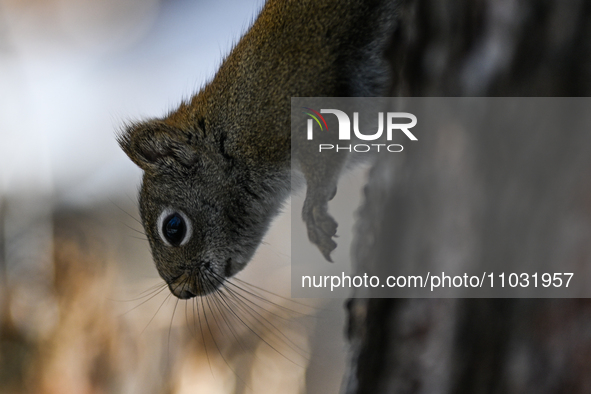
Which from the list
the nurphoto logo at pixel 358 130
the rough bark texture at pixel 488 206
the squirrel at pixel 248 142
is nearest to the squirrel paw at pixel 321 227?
the squirrel at pixel 248 142

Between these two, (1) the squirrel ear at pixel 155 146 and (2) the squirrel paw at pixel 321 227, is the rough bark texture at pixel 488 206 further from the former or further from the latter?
(1) the squirrel ear at pixel 155 146

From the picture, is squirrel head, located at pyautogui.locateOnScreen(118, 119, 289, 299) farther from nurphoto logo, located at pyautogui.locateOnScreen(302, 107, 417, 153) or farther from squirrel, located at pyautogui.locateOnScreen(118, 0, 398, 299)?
nurphoto logo, located at pyautogui.locateOnScreen(302, 107, 417, 153)

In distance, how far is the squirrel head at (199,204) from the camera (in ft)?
3.32

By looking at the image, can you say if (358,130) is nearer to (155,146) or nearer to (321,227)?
(321,227)

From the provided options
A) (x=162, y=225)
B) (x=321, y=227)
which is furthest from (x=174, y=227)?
(x=321, y=227)

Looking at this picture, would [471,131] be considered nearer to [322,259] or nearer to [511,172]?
[511,172]

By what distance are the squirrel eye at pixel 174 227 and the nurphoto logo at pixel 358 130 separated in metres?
0.38

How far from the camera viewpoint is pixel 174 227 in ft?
3.49

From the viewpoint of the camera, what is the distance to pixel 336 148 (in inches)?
32.7

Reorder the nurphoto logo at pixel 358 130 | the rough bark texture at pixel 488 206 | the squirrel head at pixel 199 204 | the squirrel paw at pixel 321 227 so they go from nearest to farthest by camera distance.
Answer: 1. the rough bark texture at pixel 488 206
2. the nurphoto logo at pixel 358 130
3. the squirrel paw at pixel 321 227
4. the squirrel head at pixel 199 204

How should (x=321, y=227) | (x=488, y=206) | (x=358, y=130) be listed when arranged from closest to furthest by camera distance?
(x=488, y=206) < (x=358, y=130) < (x=321, y=227)

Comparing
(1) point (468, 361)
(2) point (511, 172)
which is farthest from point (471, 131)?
(1) point (468, 361)

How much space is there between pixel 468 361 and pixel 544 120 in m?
0.23

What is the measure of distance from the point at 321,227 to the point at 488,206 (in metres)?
0.46
